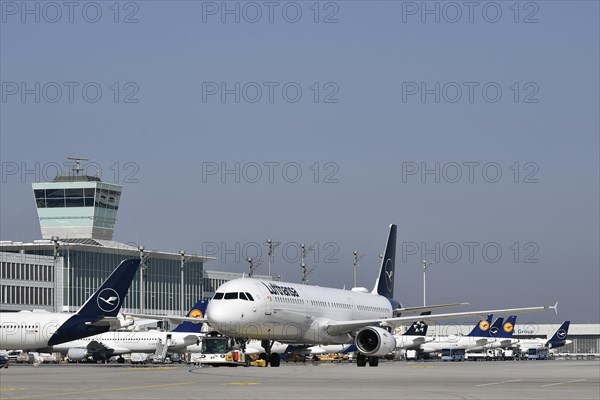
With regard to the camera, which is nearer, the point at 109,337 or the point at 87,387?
the point at 87,387

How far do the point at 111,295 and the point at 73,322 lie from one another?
3.87 meters

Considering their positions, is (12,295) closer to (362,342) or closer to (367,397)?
(362,342)

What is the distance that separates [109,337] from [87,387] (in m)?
69.9

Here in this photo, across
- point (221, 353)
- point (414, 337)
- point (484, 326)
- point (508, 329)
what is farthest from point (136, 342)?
point (508, 329)

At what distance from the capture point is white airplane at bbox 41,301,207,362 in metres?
101

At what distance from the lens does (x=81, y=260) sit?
17212 centimetres

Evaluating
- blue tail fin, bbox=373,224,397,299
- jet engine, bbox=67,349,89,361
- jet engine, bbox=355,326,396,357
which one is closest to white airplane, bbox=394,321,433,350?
blue tail fin, bbox=373,224,397,299

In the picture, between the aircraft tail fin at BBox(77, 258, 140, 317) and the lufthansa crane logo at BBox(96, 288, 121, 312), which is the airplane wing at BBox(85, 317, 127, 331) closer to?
the aircraft tail fin at BBox(77, 258, 140, 317)

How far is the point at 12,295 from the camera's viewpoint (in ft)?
517

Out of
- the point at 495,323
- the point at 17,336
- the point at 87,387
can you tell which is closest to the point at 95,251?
the point at 495,323

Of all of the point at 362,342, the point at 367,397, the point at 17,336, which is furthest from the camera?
the point at 17,336

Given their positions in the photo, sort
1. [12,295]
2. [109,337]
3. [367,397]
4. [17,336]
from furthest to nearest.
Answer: [12,295] < [109,337] < [17,336] < [367,397]

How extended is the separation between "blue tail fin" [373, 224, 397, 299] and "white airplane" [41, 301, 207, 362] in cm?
1681

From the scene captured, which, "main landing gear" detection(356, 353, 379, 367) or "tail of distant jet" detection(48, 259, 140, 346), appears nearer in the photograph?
"main landing gear" detection(356, 353, 379, 367)
